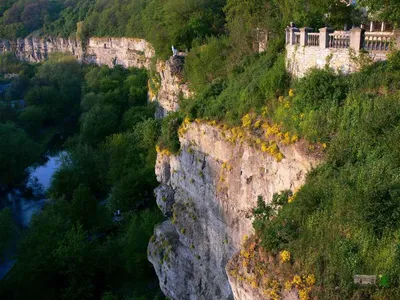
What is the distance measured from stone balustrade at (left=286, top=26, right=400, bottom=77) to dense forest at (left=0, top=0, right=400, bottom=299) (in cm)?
47

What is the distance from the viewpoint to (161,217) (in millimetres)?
25844

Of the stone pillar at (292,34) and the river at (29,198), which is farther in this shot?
the river at (29,198)

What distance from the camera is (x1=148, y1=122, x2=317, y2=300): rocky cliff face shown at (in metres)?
12.9

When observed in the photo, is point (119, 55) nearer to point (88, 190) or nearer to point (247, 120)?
point (88, 190)

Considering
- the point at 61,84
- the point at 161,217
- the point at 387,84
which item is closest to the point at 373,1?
the point at 387,84

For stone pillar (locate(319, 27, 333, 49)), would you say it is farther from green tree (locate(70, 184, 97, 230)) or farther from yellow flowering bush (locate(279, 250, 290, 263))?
green tree (locate(70, 184, 97, 230))

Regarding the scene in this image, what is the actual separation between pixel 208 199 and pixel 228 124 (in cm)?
333

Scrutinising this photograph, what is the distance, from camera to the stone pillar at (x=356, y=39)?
12461 millimetres

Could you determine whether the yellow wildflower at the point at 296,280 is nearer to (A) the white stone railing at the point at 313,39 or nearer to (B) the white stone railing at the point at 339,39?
(B) the white stone railing at the point at 339,39

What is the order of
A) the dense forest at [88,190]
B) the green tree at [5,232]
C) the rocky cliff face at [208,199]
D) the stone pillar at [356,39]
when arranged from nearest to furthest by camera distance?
the stone pillar at [356,39], the rocky cliff face at [208,199], the dense forest at [88,190], the green tree at [5,232]

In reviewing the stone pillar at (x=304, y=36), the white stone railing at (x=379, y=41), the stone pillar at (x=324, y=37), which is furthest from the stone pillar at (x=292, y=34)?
the white stone railing at (x=379, y=41)

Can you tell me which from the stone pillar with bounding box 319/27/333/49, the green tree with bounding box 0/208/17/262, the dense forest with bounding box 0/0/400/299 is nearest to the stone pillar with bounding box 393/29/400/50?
the dense forest with bounding box 0/0/400/299

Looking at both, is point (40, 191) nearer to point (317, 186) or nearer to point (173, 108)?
point (173, 108)

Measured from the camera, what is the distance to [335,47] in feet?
43.5
